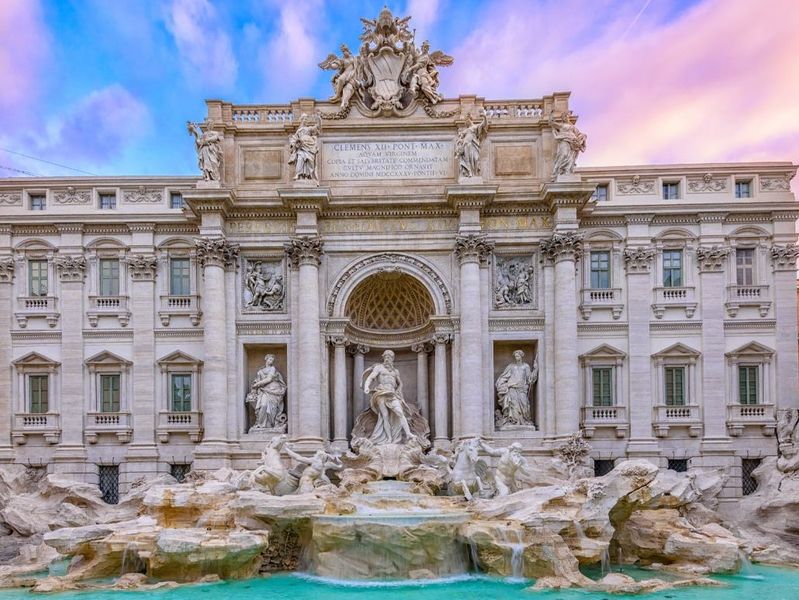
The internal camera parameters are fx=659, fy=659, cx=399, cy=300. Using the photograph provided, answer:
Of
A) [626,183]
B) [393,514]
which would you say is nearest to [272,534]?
[393,514]

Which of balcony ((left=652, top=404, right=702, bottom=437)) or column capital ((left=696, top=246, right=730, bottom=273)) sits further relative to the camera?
column capital ((left=696, top=246, right=730, bottom=273))

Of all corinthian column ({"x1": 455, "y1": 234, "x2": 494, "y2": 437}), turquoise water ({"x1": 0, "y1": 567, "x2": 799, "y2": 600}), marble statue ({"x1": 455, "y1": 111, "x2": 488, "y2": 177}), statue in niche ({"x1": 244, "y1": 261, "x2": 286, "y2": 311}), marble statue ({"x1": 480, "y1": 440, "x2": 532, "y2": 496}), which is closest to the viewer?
turquoise water ({"x1": 0, "y1": 567, "x2": 799, "y2": 600})

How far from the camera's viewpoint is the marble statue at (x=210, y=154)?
22859 mm

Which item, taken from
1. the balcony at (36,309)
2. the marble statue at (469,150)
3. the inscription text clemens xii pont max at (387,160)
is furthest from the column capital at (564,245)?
the balcony at (36,309)

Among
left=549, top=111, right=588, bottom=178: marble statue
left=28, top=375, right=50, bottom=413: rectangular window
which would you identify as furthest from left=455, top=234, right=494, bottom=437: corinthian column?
left=28, top=375, right=50, bottom=413: rectangular window

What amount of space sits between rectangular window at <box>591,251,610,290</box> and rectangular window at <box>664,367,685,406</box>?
12.6 ft

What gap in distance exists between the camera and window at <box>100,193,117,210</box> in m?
24.5

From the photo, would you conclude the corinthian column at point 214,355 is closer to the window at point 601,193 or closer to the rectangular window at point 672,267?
the window at point 601,193

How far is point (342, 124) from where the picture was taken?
77.5ft

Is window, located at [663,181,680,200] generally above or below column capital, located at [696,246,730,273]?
above

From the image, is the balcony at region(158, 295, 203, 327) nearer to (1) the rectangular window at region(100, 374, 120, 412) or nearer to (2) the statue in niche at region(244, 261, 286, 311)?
(2) the statue in niche at region(244, 261, 286, 311)

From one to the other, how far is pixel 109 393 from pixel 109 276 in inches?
168

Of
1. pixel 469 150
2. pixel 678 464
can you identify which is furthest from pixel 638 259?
pixel 678 464

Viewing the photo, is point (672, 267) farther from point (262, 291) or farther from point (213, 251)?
point (213, 251)
